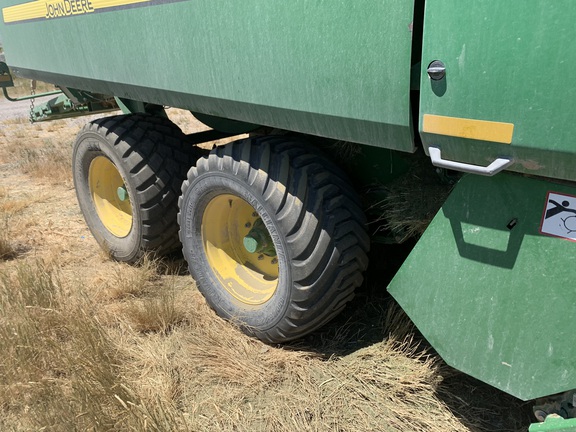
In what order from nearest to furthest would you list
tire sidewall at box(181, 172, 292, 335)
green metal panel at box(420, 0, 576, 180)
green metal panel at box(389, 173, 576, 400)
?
green metal panel at box(420, 0, 576, 180)
green metal panel at box(389, 173, 576, 400)
tire sidewall at box(181, 172, 292, 335)

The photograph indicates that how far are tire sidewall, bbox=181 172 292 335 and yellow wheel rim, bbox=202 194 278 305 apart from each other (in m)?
0.04

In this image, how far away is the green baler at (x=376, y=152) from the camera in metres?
1.40

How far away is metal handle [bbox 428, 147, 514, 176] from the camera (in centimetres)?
146

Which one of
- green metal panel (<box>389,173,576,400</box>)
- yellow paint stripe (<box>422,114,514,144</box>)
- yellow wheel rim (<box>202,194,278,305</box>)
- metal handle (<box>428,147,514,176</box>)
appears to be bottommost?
yellow wheel rim (<box>202,194,278,305</box>)

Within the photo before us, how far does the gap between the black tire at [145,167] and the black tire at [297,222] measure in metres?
0.82

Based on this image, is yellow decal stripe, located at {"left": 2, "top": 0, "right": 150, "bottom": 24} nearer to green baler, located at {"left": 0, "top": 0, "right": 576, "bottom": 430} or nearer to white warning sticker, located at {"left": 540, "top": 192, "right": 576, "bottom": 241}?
green baler, located at {"left": 0, "top": 0, "right": 576, "bottom": 430}

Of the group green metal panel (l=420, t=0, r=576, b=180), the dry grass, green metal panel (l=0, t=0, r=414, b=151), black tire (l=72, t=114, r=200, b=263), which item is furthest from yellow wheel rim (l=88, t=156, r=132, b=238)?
green metal panel (l=420, t=0, r=576, b=180)

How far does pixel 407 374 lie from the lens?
2.37m

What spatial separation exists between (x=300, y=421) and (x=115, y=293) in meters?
1.67

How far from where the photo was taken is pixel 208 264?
9.58 feet

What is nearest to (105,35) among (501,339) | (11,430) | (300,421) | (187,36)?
(187,36)

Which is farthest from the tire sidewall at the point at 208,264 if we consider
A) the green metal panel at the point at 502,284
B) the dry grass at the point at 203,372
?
the green metal panel at the point at 502,284

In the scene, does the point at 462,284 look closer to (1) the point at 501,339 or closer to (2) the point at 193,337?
(1) the point at 501,339

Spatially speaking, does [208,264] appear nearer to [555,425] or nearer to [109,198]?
[109,198]
